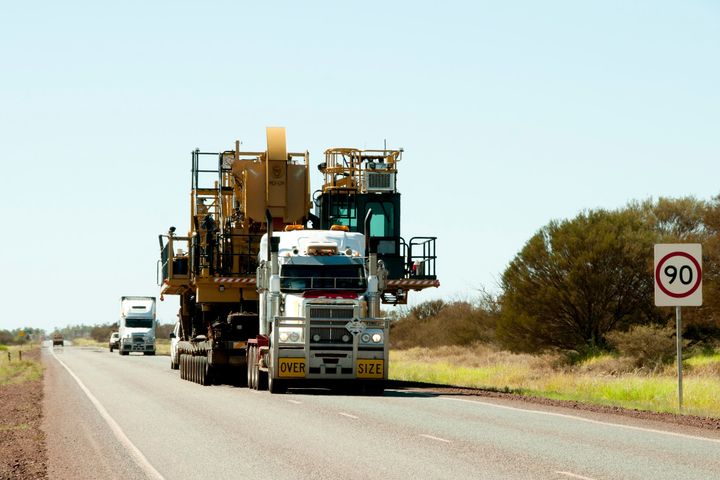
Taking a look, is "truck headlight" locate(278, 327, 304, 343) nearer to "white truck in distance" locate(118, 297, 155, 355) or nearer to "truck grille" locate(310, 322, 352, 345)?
"truck grille" locate(310, 322, 352, 345)

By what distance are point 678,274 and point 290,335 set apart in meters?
9.19

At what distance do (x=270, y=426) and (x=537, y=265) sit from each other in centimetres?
3606

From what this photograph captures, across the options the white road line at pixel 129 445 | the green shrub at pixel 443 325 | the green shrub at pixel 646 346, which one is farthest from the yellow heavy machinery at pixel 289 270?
the green shrub at pixel 443 325

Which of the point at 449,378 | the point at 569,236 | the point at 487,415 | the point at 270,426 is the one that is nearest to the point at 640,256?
the point at 569,236

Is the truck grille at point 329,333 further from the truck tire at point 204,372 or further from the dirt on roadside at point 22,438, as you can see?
the truck tire at point 204,372

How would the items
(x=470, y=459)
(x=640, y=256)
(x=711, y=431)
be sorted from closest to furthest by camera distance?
1. (x=470, y=459)
2. (x=711, y=431)
3. (x=640, y=256)

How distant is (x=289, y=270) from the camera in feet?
93.8

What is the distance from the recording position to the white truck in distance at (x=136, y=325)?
261ft

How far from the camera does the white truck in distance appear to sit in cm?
7969

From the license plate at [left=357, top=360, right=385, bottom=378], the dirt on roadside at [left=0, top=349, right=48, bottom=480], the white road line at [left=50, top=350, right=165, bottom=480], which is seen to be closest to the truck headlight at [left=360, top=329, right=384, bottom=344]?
the license plate at [left=357, top=360, right=385, bottom=378]

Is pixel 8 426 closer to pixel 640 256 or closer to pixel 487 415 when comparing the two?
pixel 487 415

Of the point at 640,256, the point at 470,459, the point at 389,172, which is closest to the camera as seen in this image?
the point at 470,459

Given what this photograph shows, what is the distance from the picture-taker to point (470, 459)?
551 inches

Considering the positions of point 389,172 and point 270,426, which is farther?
point 389,172
